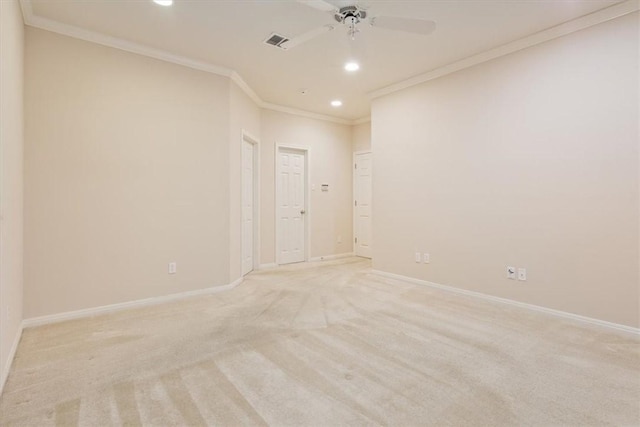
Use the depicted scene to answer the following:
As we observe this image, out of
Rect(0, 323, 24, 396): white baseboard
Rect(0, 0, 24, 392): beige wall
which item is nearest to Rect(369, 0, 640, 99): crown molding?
Rect(0, 0, 24, 392): beige wall

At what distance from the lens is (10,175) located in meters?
2.34

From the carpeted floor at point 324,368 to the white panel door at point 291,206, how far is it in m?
2.36

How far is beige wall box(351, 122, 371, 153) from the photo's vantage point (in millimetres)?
6426

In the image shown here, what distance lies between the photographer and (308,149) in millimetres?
6039

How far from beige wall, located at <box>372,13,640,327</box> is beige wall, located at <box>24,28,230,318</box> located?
2.59 meters

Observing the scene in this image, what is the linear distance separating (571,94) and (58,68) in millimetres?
4822

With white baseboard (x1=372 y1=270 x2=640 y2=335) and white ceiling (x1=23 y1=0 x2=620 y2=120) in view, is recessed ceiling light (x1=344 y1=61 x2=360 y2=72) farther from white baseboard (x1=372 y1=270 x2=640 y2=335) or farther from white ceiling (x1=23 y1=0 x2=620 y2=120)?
white baseboard (x1=372 y1=270 x2=640 y2=335)

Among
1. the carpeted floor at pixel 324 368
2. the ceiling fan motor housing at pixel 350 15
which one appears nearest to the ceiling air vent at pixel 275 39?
the ceiling fan motor housing at pixel 350 15

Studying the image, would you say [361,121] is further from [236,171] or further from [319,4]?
[319,4]

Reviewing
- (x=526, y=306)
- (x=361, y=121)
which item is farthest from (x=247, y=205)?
(x=526, y=306)

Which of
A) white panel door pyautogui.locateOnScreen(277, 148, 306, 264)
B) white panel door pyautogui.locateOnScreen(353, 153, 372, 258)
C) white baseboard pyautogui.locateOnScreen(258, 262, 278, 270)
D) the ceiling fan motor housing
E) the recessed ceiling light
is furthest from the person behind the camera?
white panel door pyautogui.locateOnScreen(353, 153, 372, 258)

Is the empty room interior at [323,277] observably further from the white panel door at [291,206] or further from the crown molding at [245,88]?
the white panel door at [291,206]

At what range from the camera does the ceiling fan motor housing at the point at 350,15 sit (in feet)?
8.26

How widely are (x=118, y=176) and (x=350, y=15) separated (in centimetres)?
272
